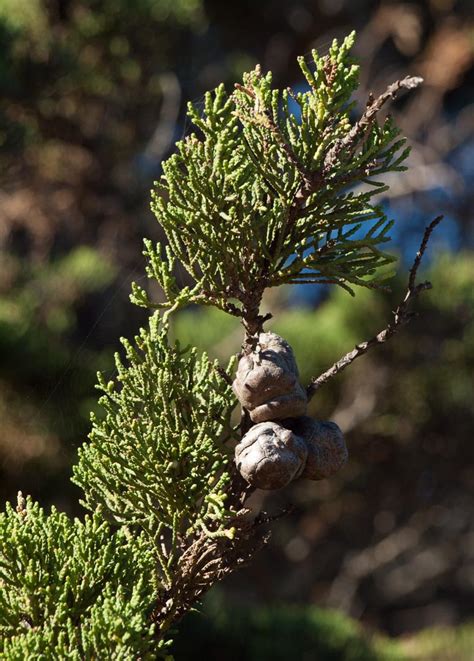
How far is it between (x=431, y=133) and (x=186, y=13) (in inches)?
59.8

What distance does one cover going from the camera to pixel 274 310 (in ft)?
7.43

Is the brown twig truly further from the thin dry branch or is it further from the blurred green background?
the blurred green background

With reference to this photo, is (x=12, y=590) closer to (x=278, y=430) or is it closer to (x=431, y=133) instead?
(x=278, y=430)

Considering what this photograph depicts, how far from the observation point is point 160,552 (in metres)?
0.51

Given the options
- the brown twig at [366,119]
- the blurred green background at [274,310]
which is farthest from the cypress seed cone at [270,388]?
the blurred green background at [274,310]

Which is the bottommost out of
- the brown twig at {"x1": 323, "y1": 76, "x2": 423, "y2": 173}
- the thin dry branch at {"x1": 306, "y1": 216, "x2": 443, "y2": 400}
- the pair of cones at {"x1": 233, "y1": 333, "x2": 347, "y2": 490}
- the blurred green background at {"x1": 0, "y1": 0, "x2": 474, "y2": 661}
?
the pair of cones at {"x1": 233, "y1": 333, "x2": 347, "y2": 490}

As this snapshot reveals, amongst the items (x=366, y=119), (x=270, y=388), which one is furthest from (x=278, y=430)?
(x=366, y=119)

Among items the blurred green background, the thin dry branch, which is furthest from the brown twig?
the blurred green background

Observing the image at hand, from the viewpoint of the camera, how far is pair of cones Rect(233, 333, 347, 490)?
454 mm

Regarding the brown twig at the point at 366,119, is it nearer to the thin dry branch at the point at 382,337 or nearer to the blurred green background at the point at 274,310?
the thin dry branch at the point at 382,337

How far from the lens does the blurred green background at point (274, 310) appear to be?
4.42ft

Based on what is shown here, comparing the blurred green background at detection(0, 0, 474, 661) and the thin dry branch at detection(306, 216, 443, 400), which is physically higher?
the blurred green background at detection(0, 0, 474, 661)

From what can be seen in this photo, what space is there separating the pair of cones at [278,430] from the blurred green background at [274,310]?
12.5 inches

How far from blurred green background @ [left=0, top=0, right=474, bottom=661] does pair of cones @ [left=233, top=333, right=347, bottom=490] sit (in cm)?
32
